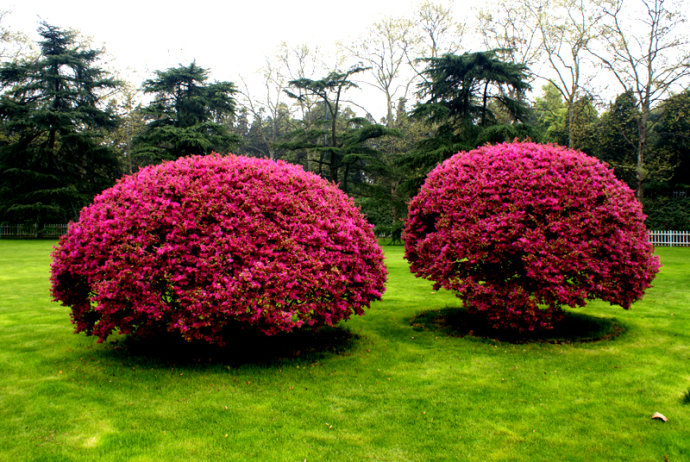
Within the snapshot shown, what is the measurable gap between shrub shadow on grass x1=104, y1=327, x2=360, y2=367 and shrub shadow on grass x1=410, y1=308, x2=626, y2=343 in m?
1.49

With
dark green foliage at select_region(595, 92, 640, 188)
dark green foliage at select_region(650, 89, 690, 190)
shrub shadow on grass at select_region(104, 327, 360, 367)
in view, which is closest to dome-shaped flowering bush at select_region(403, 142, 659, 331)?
shrub shadow on grass at select_region(104, 327, 360, 367)

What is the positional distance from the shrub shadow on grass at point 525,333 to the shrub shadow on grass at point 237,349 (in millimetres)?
1490

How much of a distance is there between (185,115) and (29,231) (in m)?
14.0

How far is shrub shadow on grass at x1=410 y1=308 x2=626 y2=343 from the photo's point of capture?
6.60 m

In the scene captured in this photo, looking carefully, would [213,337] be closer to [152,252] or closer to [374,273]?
[152,252]

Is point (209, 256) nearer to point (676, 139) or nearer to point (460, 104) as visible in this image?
point (460, 104)

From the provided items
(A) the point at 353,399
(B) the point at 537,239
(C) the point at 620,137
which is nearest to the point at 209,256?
(A) the point at 353,399

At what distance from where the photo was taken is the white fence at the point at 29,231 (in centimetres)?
3491

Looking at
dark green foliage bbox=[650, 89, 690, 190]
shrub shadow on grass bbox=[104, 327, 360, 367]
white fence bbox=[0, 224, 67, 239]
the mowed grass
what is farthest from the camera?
white fence bbox=[0, 224, 67, 239]

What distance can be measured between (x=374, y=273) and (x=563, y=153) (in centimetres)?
317

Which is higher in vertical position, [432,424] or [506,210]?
[506,210]

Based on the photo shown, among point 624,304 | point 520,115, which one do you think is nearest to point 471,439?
point 624,304

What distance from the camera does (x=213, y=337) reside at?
499 cm

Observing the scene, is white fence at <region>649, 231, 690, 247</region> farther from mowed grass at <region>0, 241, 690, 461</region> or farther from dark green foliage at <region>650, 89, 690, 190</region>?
mowed grass at <region>0, 241, 690, 461</region>
